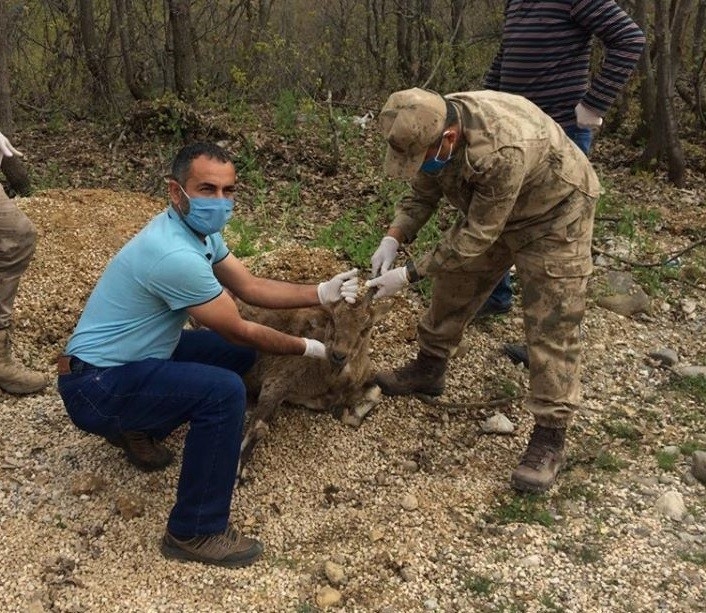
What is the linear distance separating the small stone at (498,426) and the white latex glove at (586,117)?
5.90ft

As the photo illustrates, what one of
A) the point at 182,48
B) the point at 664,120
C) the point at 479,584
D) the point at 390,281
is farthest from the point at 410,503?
the point at 182,48

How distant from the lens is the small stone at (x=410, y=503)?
372cm

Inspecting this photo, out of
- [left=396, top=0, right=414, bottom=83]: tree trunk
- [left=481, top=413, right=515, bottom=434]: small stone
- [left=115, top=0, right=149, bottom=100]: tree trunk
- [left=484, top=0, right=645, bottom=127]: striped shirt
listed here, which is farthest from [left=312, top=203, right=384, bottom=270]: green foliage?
[left=396, top=0, right=414, bottom=83]: tree trunk

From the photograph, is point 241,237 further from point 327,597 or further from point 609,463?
point 327,597

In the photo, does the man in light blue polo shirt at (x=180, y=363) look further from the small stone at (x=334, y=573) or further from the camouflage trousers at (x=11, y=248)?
the camouflage trousers at (x=11, y=248)

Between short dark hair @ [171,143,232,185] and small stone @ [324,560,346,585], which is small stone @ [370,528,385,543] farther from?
short dark hair @ [171,143,232,185]

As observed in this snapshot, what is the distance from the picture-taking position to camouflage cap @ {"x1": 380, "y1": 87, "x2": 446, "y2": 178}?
3207 mm

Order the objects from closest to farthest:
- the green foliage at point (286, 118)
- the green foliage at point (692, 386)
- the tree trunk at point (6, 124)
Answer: the green foliage at point (692, 386)
the tree trunk at point (6, 124)
the green foliage at point (286, 118)

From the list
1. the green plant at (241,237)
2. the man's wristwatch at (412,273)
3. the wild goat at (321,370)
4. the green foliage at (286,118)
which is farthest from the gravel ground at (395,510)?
the green foliage at (286,118)

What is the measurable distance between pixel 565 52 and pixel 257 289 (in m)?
2.33

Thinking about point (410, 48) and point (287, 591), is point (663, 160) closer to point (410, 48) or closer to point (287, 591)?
point (410, 48)

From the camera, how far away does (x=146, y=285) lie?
3.21 m

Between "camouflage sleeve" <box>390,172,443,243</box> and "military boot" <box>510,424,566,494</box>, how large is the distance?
1.28m

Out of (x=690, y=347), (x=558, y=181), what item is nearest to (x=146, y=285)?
(x=558, y=181)
